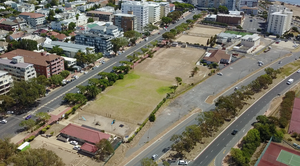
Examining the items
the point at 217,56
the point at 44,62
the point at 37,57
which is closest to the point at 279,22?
the point at 217,56

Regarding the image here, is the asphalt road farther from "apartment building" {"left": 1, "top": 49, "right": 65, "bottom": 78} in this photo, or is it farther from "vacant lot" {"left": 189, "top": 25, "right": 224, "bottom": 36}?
"apartment building" {"left": 1, "top": 49, "right": 65, "bottom": 78}

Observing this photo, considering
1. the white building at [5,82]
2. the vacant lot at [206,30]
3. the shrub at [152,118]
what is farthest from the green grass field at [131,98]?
the vacant lot at [206,30]

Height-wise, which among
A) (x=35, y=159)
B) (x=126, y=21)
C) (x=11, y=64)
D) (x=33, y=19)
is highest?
(x=126, y=21)

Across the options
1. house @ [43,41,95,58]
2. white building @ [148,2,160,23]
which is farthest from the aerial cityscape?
white building @ [148,2,160,23]

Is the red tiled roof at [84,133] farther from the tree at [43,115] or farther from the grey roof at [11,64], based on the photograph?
the grey roof at [11,64]

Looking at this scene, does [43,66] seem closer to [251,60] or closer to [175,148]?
[175,148]

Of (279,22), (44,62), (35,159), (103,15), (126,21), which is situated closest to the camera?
(35,159)

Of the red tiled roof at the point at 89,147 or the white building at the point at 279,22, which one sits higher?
the white building at the point at 279,22

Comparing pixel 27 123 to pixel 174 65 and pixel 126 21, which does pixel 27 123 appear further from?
pixel 126 21
